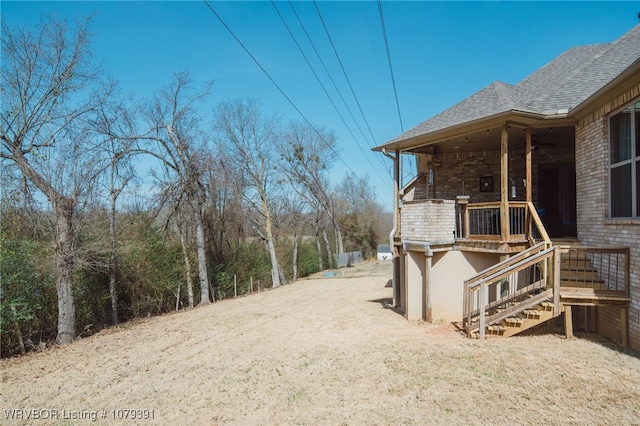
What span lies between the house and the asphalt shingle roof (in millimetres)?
42

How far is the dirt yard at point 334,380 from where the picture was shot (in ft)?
13.6

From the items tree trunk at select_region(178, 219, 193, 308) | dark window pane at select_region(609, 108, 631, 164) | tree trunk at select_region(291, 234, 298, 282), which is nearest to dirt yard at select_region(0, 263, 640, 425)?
dark window pane at select_region(609, 108, 631, 164)

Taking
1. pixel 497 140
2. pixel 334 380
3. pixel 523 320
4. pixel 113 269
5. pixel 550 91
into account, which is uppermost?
pixel 550 91

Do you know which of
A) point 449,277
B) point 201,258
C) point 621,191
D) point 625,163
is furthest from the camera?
point 201,258

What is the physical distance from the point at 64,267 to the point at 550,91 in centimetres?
1261

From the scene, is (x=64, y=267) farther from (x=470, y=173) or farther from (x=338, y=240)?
(x=338, y=240)

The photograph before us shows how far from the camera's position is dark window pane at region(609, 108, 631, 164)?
586cm

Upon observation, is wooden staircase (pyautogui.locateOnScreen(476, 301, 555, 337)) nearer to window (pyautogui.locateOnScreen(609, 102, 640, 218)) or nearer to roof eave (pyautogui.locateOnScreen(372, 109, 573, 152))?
window (pyautogui.locateOnScreen(609, 102, 640, 218))

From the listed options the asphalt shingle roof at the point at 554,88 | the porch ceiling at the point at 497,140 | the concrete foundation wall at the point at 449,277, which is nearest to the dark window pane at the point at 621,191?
the asphalt shingle roof at the point at 554,88

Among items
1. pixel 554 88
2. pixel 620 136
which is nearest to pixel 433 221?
pixel 620 136

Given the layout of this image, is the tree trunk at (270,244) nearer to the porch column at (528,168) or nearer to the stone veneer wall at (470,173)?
the stone veneer wall at (470,173)

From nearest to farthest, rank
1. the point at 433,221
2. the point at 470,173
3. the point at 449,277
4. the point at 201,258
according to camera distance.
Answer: the point at 433,221 → the point at 449,277 → the point at 470,173 → the point at 201,258

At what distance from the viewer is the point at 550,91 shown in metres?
8.41

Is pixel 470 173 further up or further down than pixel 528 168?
further up
